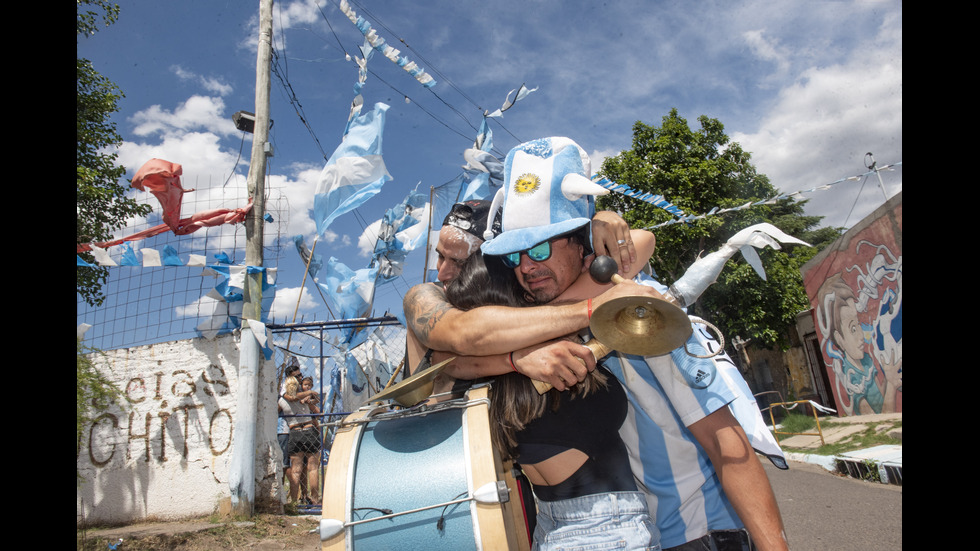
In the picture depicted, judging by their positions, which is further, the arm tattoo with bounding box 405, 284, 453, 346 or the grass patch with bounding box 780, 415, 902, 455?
the grass patch with bounding box 780, 415, 902, 455

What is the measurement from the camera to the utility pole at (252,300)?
20.1 ft

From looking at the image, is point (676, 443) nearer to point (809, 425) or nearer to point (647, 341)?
point (647, 341)

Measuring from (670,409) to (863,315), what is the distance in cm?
1279

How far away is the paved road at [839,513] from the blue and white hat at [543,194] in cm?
429

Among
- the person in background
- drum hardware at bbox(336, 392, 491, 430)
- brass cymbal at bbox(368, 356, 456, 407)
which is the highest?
brass cymbal at bbox(368, 356, 456, 407)

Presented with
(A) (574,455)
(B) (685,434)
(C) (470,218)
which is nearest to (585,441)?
(A) (574,455)

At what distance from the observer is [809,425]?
12398 millimetres

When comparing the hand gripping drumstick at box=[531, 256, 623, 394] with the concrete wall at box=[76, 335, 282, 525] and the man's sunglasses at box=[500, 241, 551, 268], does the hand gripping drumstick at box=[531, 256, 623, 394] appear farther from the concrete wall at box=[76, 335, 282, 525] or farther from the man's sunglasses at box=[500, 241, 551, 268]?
the concrete wall at box=[76, 335, 282, 525]

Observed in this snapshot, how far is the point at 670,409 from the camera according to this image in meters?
1.67

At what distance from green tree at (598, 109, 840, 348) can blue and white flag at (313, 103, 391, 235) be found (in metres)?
7.83

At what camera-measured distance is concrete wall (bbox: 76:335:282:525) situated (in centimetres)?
621

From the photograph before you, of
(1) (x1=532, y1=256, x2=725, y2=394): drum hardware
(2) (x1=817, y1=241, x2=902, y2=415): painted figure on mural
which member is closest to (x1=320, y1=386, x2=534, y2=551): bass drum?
(1) (x1=532, y1=256, x2=725, y2=394): drum hardware
